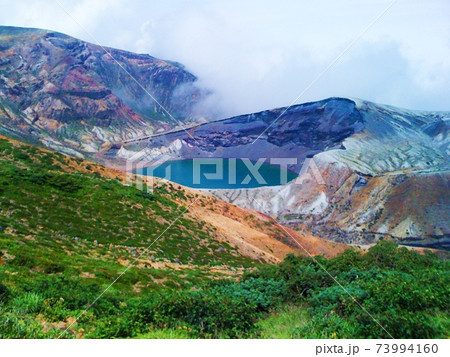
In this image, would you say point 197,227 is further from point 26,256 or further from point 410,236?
point 410,236

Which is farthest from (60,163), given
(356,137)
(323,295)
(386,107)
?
(386,107)

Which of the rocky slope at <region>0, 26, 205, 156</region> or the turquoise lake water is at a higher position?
the rocky slope at <region>0, 26, 205, 156</region>

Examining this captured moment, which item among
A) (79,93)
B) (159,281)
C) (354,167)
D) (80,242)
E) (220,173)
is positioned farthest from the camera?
(79,93)

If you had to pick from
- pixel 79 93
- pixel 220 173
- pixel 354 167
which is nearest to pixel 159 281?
pixel 354 167

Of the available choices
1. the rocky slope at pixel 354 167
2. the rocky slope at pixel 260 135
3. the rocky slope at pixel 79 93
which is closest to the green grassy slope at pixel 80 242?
the rocky slope at pixel 260 135

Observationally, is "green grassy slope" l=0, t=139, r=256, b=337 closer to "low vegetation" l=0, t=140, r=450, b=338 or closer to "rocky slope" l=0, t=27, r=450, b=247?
"low vegetation" l=0, t=140, r=450, b=338

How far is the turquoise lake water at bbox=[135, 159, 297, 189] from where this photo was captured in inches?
2844

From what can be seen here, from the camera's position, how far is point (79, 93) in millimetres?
126688

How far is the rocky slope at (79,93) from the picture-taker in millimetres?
110812

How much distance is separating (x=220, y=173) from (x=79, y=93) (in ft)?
223

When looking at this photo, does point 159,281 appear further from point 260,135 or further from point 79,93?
point 79,93

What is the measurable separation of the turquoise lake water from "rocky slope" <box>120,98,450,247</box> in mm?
3819

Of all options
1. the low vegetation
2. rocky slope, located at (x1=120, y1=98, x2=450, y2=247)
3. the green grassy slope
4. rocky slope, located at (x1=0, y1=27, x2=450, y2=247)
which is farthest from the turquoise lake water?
the low vegetation

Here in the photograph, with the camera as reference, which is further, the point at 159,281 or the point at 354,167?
the point at 354,167
